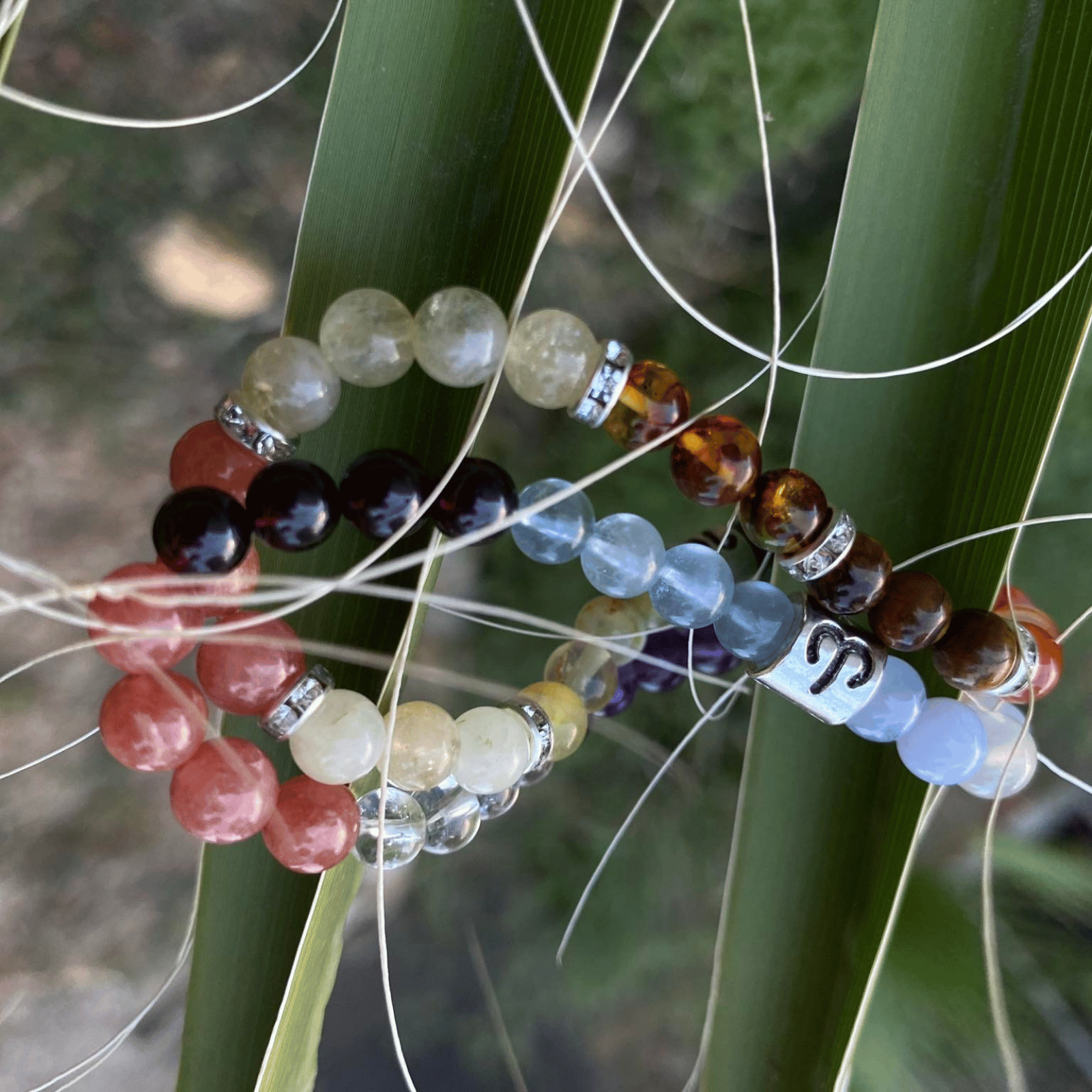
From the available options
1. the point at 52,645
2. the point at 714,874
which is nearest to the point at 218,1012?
the point at 52,645

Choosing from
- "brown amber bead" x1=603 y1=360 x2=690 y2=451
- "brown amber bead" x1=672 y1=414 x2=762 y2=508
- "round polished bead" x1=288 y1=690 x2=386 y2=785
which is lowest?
"round polished bead" x1=288 y1=690 x2=386 y2=785

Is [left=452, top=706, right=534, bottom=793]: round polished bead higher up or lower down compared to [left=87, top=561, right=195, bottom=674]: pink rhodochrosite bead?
lower down

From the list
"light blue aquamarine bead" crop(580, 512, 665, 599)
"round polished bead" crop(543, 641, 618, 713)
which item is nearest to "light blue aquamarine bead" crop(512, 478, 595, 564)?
"light blue aquamarine bead" crop(580, 512, 665, 599)

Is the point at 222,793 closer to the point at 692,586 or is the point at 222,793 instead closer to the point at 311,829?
the point at 311,829

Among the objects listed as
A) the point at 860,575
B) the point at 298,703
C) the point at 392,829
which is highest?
the point at 860,575

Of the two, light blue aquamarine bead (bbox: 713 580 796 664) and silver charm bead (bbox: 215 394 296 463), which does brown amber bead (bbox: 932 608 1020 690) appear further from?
silver charm bead (bbox: 215 394 296 463)

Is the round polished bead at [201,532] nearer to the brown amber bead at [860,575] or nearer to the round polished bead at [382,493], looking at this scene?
the round polished bead at [382,493]

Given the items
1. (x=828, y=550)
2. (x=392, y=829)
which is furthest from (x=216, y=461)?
(x=828, y=550)
